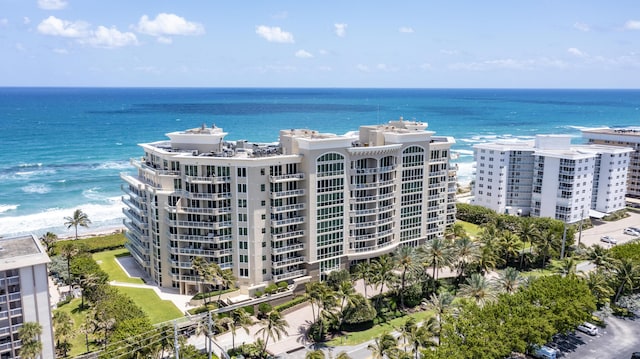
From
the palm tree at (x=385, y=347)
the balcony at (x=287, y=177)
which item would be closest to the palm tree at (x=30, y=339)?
the palm tree at (x=385, y=347)

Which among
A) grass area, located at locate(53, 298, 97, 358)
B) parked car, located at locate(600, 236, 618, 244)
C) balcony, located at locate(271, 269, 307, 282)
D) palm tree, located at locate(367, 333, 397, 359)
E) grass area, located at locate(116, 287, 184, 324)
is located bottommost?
grass area, located at locate(53, 298, 97, 358)

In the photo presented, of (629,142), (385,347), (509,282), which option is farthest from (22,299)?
(629,142)

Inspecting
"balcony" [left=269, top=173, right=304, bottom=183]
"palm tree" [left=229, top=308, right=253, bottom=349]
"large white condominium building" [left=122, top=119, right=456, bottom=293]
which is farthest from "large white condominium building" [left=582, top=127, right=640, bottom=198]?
"palm tree" [left=229, top=308, right=253, bottom=349]

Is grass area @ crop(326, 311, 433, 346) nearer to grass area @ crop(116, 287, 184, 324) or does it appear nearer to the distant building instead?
grass area @ crop(116, 287, 184, 324)

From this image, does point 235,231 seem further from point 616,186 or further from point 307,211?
point 616,186

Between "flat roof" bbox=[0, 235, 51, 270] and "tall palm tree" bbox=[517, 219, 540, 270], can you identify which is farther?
"tall palm tree" bbox=[517, 219, 540, 270]

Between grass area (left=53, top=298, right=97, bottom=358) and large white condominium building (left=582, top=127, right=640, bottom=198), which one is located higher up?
large white condominium building (left=582, top=127, right=640, bottom=198)

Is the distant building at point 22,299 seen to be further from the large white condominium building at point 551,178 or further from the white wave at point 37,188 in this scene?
the white wave at point 37,188
